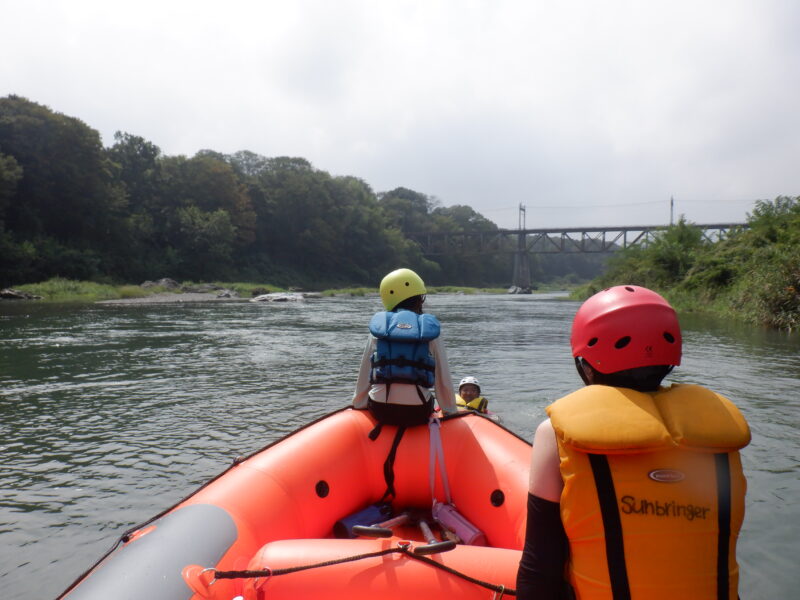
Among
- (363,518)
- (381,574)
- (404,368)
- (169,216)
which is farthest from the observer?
(169,216)

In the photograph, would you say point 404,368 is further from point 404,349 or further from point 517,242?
point 517,242

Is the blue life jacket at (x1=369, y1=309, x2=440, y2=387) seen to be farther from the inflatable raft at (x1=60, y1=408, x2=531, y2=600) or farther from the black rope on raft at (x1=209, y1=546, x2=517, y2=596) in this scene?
the black rope on raft at (x1=209, y1=546, x2=517, y2=596)

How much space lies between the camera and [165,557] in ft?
7.20

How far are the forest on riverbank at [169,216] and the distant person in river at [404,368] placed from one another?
3483 centimetres

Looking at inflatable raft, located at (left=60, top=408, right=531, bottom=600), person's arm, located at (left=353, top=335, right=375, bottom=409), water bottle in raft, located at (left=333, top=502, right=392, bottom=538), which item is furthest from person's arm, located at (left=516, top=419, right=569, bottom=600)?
person's arm, located at (left=353, top=335, right=375, bottom=409)

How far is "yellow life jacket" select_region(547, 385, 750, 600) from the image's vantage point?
52.0 inches

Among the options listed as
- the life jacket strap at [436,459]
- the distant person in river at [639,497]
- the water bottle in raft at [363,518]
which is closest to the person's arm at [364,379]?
the life jacket strap at [436,459]

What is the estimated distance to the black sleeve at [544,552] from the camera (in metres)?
1.38

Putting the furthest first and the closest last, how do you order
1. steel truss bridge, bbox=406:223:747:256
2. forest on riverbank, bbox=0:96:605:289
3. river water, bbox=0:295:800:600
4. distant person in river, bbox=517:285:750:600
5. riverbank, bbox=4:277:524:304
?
steel truss bridge, bbox=406:223:747:256 → forest on riverbank, bbox=0:96:605:289 → riverbank, bbox=4:277:524:304 → river water, bbox=0:295:800:600 → distant person in river, bbox=517:285:750:600

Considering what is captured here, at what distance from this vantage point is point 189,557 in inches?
87.7

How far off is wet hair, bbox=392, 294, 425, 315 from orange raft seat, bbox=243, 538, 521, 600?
201 centimetres

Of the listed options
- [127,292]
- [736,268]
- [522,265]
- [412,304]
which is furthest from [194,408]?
[522,265]

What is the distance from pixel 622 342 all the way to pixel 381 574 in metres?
1.33

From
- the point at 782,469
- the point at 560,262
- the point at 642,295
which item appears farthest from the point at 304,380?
the point at 560,262
